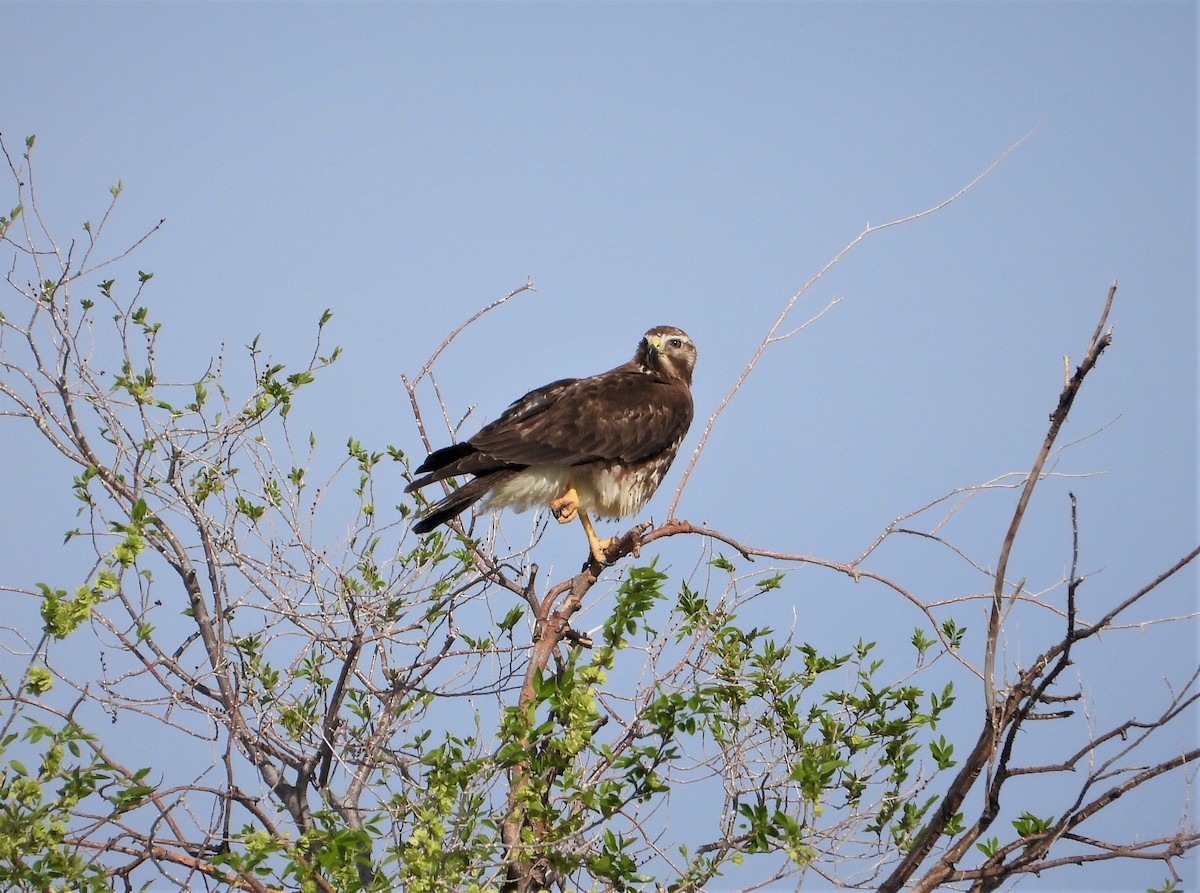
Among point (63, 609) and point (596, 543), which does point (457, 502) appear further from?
point (63, 609)

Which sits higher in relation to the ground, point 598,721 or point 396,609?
point 396,609

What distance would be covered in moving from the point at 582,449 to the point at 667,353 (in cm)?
175

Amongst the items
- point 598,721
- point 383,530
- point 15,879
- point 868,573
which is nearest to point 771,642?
point 868,573

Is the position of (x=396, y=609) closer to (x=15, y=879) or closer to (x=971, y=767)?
(x=15, y=879)

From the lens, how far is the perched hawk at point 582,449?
6406mm

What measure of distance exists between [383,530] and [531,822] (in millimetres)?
2436

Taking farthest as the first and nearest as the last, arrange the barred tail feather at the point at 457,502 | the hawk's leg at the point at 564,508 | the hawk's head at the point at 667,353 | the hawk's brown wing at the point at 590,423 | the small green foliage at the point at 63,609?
the hawk's head at the point at 667,353, the hawk's leg at the point at 564,508, the hawk's brown wing at the point at 590,423, the barred tail feather at the point at 457,502, the small green foliage at the point at 63,609

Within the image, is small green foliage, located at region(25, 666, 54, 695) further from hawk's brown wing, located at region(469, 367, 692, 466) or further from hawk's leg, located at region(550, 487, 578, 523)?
hawk's leg, located at region(550, 487, 578, 523)

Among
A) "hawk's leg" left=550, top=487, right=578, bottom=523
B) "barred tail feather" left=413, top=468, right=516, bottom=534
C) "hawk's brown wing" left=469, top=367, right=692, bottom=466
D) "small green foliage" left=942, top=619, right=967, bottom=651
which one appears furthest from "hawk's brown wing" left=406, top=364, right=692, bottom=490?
"small green foliage" left=942, top=619, right=967, bottom=651

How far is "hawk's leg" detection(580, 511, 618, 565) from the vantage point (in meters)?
6.49

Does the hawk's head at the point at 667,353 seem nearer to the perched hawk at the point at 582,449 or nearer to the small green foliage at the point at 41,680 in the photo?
the perched hawk at the point at 582,449

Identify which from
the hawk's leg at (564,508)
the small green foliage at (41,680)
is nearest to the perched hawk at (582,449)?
the hawk's leg at (564,508)

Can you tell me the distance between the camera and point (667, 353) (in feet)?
27.8

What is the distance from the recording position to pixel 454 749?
3877mm
